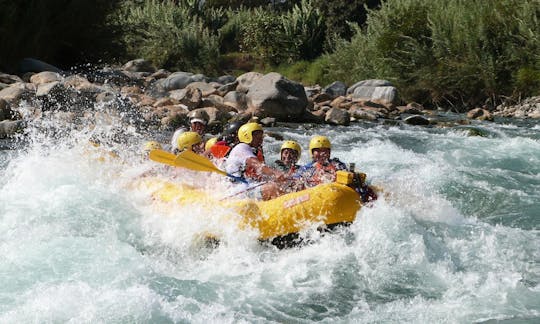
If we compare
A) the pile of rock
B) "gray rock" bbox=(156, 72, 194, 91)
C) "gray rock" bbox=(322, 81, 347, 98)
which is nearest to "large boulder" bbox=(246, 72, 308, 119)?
"gray rock" bbox=(156, 72, 194, 91)

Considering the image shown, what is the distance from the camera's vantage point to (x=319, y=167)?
5.68 m

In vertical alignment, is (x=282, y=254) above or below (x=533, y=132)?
above

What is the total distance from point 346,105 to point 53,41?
7663 mm

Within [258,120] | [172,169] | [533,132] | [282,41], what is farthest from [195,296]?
[282,41]

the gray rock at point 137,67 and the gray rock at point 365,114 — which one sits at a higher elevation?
the gray rock at point 365,114

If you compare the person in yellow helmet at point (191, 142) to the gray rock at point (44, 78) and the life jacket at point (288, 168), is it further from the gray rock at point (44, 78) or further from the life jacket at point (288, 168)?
the gray rock at point (44, 78)

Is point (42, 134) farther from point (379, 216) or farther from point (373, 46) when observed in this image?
point (373, 46)

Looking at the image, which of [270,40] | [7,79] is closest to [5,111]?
[7,79]

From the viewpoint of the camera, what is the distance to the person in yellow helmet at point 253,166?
18.6ft

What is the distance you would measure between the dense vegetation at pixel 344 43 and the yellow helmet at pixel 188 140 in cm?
797

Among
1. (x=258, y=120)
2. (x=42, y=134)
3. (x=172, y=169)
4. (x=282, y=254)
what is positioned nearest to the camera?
(x=282, y=254)

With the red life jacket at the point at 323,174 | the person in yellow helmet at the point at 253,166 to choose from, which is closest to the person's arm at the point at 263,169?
the person in yellow helmet at the point at 253,166

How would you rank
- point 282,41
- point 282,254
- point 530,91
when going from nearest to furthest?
point 282,254, point 530,91, point 282,41

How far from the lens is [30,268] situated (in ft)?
14.8
